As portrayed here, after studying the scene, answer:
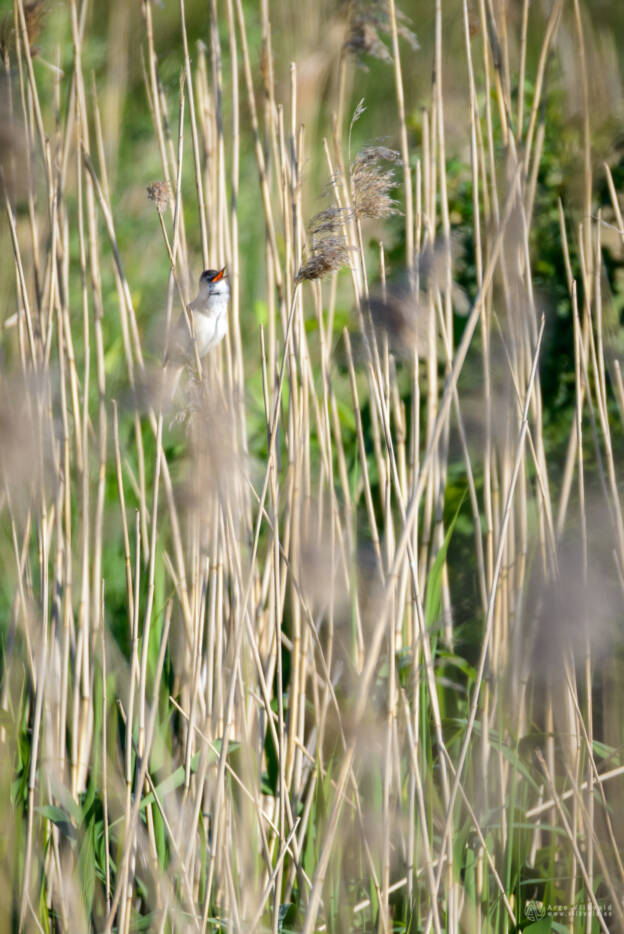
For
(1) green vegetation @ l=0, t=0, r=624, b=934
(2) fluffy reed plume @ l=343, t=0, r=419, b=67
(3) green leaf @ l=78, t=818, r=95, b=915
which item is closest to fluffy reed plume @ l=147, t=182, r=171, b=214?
(1) green vegetation @ l=0, t=0, r=624, b=934

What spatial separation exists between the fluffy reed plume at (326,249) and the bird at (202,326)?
18 cm

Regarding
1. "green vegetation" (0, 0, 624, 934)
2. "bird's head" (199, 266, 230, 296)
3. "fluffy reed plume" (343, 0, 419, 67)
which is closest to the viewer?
"green vegetation" (0, 0, 624, 934)

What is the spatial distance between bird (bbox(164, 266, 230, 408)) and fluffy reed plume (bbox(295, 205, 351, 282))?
0.59 feet

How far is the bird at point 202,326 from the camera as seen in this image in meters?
1.10

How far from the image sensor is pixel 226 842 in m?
1.09

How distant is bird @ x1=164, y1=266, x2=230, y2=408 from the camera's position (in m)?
1.10

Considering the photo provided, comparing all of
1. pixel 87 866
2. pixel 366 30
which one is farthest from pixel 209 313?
pixel 87 866

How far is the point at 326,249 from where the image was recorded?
2.93ft

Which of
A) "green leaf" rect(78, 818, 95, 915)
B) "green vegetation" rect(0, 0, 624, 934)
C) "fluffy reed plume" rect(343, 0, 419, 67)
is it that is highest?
"fluffy reed plume" rect(343, 0, 419, 67)

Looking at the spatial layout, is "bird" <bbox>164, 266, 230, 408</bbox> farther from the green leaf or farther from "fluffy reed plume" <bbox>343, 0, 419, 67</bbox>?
the green leaf

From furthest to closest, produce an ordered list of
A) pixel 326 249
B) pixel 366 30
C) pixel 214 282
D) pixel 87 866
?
1. pixel 214 282
2. pixel 366 30
3. pixel 87 866
4. pixel 326 249

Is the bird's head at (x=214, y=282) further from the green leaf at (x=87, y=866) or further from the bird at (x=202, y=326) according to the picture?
the green leaf at (x=87, y=866)

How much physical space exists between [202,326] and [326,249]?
0.66 m

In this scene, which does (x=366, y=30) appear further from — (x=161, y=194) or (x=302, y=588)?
(x=302, y=588)
